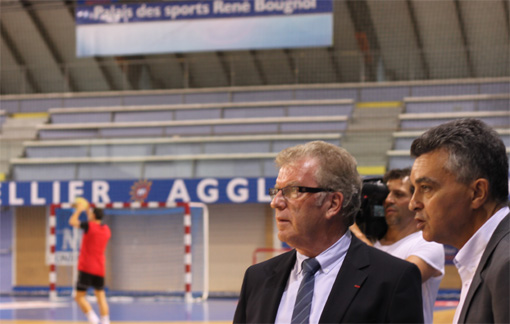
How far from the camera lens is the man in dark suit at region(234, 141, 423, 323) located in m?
2.08

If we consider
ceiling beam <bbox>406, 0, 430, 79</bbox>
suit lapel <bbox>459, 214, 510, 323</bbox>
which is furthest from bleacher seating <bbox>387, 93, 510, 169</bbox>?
suit lapel <bbox>459, 214, 510, 323</bbox>

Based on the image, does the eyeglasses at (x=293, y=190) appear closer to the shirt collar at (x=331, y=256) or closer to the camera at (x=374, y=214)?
the shirt collar at (x=331, y=256)

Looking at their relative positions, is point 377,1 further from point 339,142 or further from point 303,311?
point 303,311

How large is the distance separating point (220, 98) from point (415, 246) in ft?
39.8

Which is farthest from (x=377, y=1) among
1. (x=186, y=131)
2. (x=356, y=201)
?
(x=356, y=201)

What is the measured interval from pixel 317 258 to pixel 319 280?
0.26 feet

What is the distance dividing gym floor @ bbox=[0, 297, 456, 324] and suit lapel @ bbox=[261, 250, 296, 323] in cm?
698

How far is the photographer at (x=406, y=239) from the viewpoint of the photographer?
329cm

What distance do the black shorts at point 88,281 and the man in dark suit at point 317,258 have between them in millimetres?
6815

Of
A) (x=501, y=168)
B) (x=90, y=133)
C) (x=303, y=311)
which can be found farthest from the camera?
(x=90, y=133)

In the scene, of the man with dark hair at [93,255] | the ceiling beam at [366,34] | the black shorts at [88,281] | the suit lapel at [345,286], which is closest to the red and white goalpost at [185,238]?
the man with dark hair at [93,255]

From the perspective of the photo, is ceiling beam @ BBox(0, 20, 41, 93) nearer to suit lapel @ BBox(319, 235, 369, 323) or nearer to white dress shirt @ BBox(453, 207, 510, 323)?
suit lapel @ BBox(319, 235, 369, 323)

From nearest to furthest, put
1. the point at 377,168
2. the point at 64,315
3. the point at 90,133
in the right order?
the point at 64,315
the point at 377,168
the point at 90,133

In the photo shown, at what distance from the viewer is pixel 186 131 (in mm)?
14180
